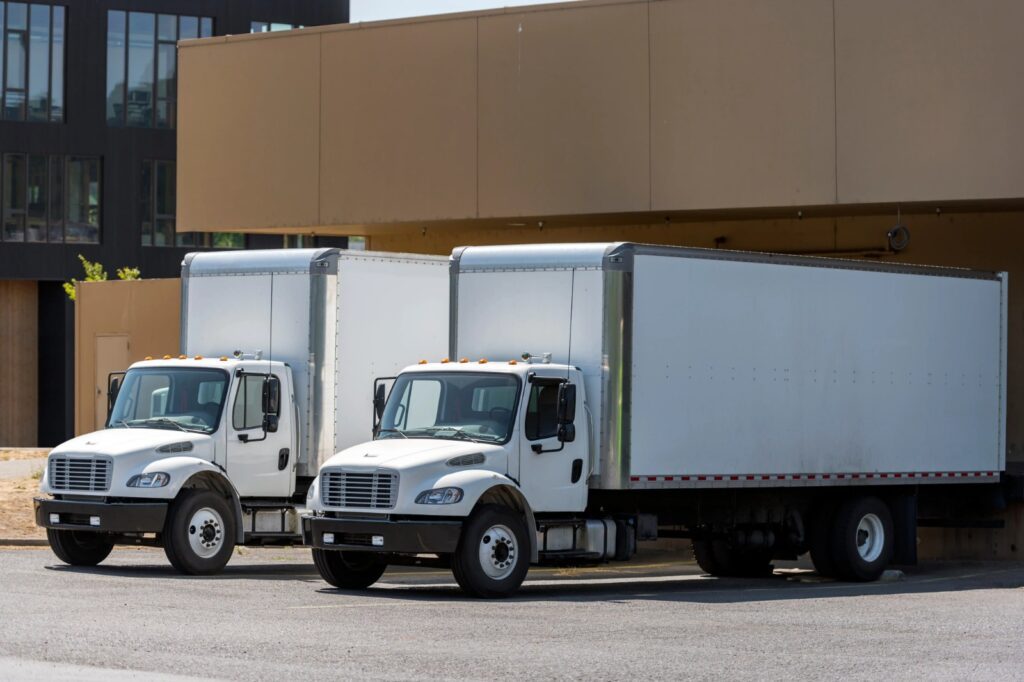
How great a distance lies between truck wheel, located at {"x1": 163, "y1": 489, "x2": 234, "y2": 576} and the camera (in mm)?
20016

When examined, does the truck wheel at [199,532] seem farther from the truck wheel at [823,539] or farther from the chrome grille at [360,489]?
the truck wheel at [823,539]

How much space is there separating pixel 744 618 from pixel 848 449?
18.2 ft

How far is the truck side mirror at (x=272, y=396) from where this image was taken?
21.2 metres

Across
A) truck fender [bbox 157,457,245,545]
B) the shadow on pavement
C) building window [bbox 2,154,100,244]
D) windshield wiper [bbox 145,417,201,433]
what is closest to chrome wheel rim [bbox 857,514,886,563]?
the shadow on pavement

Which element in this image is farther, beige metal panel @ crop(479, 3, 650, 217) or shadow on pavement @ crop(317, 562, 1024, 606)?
beige metal panel @ crop(479, 3, 650, 217)

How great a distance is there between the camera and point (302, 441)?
21641 mm

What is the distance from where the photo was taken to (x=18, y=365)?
60.0 meters

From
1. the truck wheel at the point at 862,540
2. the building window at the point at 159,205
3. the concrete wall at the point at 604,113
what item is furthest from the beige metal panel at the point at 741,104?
the building window at the point at 159,205

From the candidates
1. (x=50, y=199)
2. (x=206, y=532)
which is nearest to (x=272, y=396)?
(x=206, y=532)

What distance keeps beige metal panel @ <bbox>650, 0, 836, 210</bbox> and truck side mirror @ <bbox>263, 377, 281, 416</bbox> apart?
829cm

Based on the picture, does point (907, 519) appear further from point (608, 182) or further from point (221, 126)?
point (221, 126)

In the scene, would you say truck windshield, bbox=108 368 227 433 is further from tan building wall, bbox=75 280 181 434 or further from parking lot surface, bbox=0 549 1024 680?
tan building wall, bbox=75 280 181 434

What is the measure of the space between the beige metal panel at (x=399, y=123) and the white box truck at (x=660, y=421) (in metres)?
9.06

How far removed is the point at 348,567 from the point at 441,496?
1.76 m
